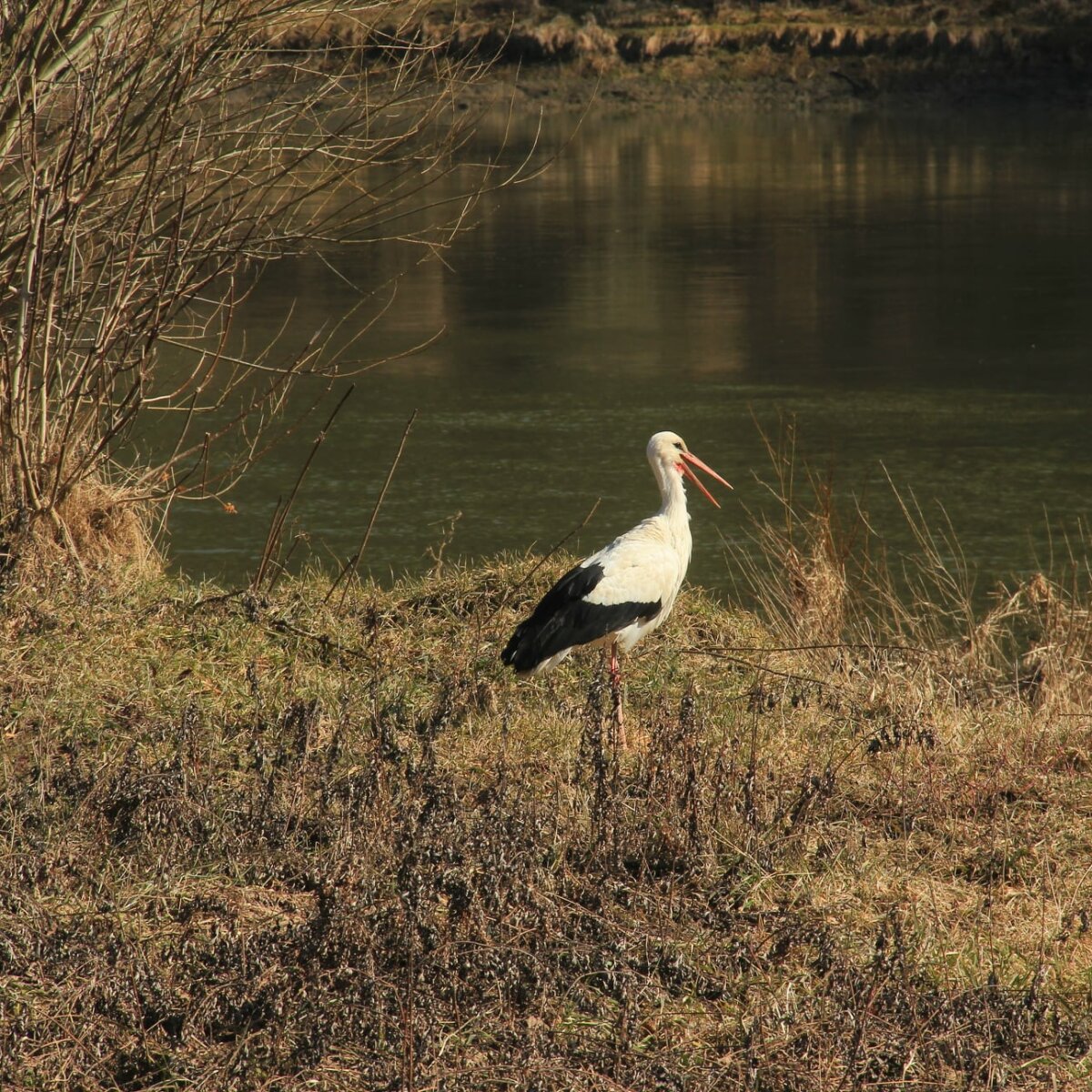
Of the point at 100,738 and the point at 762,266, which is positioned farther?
the point at 762,266

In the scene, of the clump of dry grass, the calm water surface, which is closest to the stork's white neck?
the calm water surface

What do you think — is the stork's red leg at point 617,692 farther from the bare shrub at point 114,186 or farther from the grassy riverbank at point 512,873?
the bare shrub at point 114,186

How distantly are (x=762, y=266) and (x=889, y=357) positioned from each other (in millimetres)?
7774

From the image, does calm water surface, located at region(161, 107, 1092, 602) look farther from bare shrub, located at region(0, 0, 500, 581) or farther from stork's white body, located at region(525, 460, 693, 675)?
stork's white body, located at region(525, 460, 693, 675)

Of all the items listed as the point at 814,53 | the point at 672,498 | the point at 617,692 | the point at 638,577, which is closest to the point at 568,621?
the point at 638,577

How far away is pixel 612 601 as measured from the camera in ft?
21.4

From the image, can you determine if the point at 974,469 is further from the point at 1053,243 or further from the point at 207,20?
the point at 1053,243

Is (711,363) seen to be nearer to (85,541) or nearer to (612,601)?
(85,541)

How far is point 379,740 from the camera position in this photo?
4750 millimetres

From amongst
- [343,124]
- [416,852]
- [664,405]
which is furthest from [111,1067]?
[664,405]

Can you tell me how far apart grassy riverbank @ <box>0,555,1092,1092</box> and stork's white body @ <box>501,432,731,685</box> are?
210mm

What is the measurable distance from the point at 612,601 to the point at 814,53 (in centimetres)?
6453

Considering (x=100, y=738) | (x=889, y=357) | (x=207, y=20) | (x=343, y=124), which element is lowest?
(x=889, y=357)

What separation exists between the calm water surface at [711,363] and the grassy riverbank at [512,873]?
2.42m
